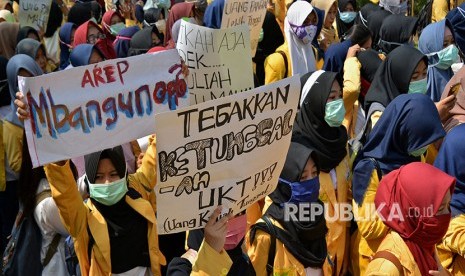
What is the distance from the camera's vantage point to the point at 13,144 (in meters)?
5.71

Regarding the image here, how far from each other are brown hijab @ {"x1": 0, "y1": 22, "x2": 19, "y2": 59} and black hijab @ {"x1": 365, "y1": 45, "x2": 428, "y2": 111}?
4749 millimetres

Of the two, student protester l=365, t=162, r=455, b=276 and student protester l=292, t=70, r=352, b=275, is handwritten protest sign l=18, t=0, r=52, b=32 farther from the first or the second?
student protester l=365, t=162, r=455, b=276

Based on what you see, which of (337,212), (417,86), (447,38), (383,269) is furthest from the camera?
(447,38)

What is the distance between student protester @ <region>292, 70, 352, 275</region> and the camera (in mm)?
4680

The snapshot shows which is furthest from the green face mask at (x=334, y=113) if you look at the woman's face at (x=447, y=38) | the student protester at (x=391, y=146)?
the woman's face at (x=447, y=38)

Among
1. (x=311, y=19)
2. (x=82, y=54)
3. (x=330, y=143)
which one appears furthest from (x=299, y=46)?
(x=330, y=143)

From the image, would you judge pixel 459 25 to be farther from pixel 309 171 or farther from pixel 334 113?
pixel 309 171

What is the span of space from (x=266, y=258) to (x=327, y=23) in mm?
5444

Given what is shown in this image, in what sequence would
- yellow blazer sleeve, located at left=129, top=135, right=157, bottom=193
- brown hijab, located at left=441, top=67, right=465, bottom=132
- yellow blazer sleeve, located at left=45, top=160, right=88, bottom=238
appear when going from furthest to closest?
brown hijab, located at left=441, top=67, right=465, bottom=132 < yellow blazer sleeve, located at left=129, top=135, right=157, bottom=193 < yellow blazer sleeve, located at left=45, top=160, right=88, bottom=238

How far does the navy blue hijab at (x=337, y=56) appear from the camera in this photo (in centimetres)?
710

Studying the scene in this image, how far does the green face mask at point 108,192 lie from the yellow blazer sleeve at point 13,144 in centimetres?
187

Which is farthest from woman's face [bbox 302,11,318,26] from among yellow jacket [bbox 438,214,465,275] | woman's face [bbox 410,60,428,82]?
yellow jacket [bbox 438,214,465,275]

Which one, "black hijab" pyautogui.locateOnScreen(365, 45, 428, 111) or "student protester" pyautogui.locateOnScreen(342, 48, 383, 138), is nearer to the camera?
"black hijab" pyautogui.locateOnScreen(365, 45, 428, 111)

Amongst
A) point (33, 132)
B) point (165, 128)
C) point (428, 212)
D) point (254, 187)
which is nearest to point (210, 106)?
point (165, 128)
